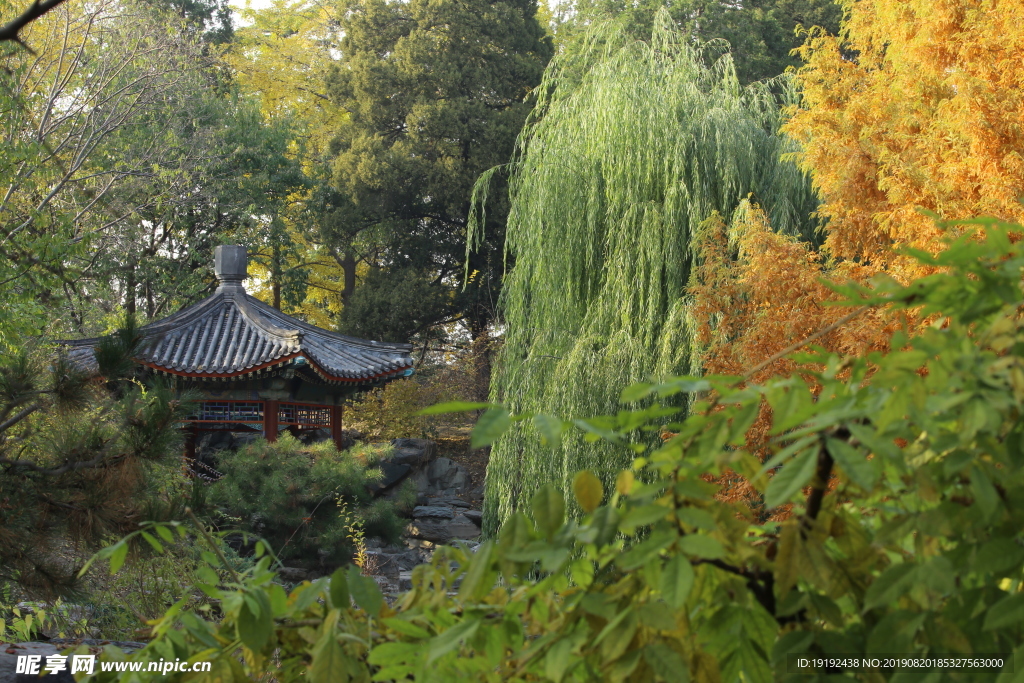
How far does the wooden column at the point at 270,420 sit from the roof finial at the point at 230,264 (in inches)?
68.2

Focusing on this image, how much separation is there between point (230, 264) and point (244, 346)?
1215 mm

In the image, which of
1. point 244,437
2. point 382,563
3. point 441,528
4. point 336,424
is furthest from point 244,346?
point 441,528

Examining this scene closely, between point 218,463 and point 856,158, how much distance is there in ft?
23.0

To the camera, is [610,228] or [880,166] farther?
[610,228]

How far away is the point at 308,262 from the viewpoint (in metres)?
18.4

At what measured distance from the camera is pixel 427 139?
53.1ft

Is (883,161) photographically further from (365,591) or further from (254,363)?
(254,363)

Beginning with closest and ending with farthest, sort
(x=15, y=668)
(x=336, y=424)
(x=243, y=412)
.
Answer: (x=15, y=668) → (x=243, y=412) → (x=336, y=424)

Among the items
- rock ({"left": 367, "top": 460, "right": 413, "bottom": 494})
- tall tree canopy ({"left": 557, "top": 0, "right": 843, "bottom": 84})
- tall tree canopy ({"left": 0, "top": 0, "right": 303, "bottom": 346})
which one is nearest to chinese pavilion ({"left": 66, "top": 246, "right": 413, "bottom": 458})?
tall tree canopy ({"left": 0, "top": 0, "right": 303, "bottom": 346})

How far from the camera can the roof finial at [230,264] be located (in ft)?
33.6

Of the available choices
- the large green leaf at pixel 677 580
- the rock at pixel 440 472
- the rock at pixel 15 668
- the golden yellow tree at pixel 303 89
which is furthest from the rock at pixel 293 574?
the golden yellow tree at pixel 303 89

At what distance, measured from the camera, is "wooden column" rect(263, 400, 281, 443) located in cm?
986

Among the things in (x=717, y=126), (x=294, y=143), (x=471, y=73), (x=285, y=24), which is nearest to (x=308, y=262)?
(x=294, y=143)

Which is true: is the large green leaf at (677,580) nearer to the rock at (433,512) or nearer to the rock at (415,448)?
the rock at (433,512)
